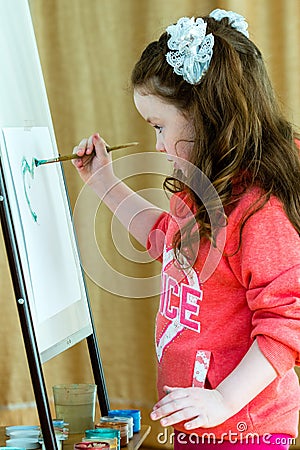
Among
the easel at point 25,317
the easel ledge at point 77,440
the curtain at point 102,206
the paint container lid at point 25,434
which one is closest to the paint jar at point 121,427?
the easel ledge at point 77,440

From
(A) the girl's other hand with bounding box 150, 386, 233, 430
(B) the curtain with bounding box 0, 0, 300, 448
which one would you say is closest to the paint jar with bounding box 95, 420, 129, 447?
(A) the girl's other hand with bounding box 150, 386, 233, 430

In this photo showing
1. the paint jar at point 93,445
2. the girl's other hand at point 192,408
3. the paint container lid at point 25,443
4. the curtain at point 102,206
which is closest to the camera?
the girl's other hand at point 192,408

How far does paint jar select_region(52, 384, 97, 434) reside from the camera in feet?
5.53

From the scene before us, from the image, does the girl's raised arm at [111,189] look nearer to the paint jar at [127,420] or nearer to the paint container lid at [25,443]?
the paint jar at [127,420]

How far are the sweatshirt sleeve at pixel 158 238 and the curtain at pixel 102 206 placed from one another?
31.2 inches

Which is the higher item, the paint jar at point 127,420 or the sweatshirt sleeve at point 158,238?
the sweatshirt sleeve at point 158,238

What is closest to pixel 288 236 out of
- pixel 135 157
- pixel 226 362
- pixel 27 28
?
pixel 226 362

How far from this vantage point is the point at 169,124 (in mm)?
1403

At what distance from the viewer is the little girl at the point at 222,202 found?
1338mm

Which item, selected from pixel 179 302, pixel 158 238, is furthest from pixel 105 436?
pixel 158 238

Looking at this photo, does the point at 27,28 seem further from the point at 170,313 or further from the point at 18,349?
the point at 18,349

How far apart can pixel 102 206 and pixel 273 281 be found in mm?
1386

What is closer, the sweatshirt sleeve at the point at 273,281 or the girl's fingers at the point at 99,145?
the sweatshirt sleeve at the point at 273,281

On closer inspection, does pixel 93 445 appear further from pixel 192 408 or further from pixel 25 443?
pixel 192 408
